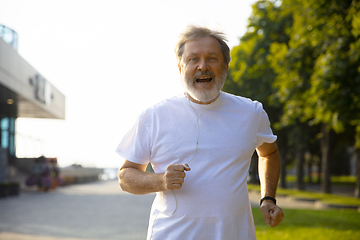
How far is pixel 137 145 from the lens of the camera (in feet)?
9.05

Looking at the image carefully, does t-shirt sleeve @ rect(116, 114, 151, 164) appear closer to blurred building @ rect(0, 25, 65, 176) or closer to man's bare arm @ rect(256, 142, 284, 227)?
man's bare arm @ rect(256, 142, 284, 227)

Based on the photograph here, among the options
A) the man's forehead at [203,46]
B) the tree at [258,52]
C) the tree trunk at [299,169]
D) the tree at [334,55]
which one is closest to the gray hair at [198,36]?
the man's forehead at [203,46]

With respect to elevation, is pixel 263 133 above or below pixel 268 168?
above

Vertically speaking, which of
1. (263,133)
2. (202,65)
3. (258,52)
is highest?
(258,52)

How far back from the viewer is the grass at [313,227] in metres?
8.99

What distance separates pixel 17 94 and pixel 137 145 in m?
25.5

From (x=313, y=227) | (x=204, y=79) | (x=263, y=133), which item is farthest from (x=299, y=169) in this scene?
(x=204, y=79)

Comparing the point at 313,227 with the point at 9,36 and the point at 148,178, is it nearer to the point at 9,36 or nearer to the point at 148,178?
the point at 148,178

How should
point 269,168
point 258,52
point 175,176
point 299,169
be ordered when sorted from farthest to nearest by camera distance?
point 299,169
point 258,52
point 269,168
point 175,176

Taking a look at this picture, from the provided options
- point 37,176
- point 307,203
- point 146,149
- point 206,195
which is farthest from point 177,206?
point 37,176

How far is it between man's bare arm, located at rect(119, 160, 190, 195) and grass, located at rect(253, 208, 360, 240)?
654 cm

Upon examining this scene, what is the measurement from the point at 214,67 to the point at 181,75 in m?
0.24

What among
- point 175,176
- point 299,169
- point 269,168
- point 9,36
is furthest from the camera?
point 299,169

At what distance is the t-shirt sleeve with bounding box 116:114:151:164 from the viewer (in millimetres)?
2748
